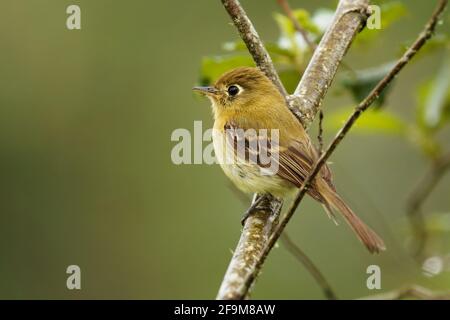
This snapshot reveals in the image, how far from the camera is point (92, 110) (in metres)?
8.46

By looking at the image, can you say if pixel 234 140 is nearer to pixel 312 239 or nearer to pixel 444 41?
pixel 444 41

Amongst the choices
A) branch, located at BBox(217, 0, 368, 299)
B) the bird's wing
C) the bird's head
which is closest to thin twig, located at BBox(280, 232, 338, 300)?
branch, located at BBox(217, 0, 368, 299)

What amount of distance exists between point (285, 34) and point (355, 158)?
3.50 metres

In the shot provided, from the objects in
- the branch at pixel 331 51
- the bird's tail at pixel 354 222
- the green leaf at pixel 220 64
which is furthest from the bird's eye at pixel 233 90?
the bird's tail at pixel 354 222

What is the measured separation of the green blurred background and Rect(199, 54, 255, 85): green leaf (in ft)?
9.19

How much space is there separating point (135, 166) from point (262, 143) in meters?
4.47

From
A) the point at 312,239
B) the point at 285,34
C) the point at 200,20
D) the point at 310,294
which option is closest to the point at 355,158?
the point at 312,239

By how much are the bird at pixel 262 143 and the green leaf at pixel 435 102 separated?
0.69m

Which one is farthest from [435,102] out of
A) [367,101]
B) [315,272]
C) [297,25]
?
[367,101]

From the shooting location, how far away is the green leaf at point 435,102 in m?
3.97

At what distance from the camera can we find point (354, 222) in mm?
3498

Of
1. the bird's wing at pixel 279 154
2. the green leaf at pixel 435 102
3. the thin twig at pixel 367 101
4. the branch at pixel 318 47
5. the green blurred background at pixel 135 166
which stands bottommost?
the thin twig at pixel 367 101

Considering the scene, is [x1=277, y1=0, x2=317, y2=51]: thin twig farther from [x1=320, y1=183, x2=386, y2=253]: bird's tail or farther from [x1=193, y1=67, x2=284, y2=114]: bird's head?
[x1=320, y1=183, x2=386, y2=253]: bird's tail

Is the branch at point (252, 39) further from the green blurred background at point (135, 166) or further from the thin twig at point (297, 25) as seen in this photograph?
the green blurred background at point (135, 166)
